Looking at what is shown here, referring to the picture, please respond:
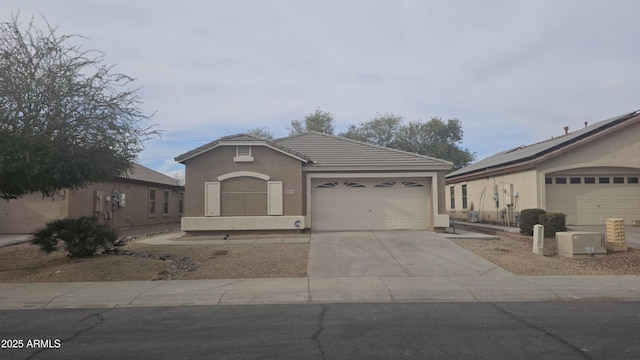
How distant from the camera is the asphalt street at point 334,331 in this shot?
5.65 m

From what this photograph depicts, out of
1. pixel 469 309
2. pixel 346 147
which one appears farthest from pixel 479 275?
pixel 346 147

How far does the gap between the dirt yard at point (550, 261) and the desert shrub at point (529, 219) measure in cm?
227

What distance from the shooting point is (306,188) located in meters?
19.4

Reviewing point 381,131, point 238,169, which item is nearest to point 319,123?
point 381,131

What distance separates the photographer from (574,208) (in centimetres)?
2100

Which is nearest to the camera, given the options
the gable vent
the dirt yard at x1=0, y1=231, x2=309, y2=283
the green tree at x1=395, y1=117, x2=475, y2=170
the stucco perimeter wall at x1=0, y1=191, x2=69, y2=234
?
the dirt yard at x1=0, y1=231, x2=309, y2=283

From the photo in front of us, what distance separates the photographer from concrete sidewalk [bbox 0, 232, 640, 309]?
891 cm

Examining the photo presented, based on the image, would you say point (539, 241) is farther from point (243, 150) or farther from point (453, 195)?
point (453, 195)

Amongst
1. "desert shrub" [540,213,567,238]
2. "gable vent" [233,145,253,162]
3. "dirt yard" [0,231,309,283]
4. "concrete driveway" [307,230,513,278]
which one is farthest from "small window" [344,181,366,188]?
"desert shrub" [540,213,567,238]

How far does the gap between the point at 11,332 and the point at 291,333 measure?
4.00m

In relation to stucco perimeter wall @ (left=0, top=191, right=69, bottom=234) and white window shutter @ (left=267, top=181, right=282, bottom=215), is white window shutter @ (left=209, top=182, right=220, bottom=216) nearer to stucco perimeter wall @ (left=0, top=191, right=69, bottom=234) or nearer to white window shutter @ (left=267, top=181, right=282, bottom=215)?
white window shutter @ (left=267, top=181, right=282, bottom=215)

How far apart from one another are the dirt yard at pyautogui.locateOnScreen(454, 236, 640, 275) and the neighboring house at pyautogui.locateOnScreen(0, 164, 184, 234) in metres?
13.3

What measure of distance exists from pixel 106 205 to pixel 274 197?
10250mm

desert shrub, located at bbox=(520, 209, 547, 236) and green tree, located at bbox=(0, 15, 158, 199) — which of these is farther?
desert shrub, located at bbox=(520, 209, 547, 236)
